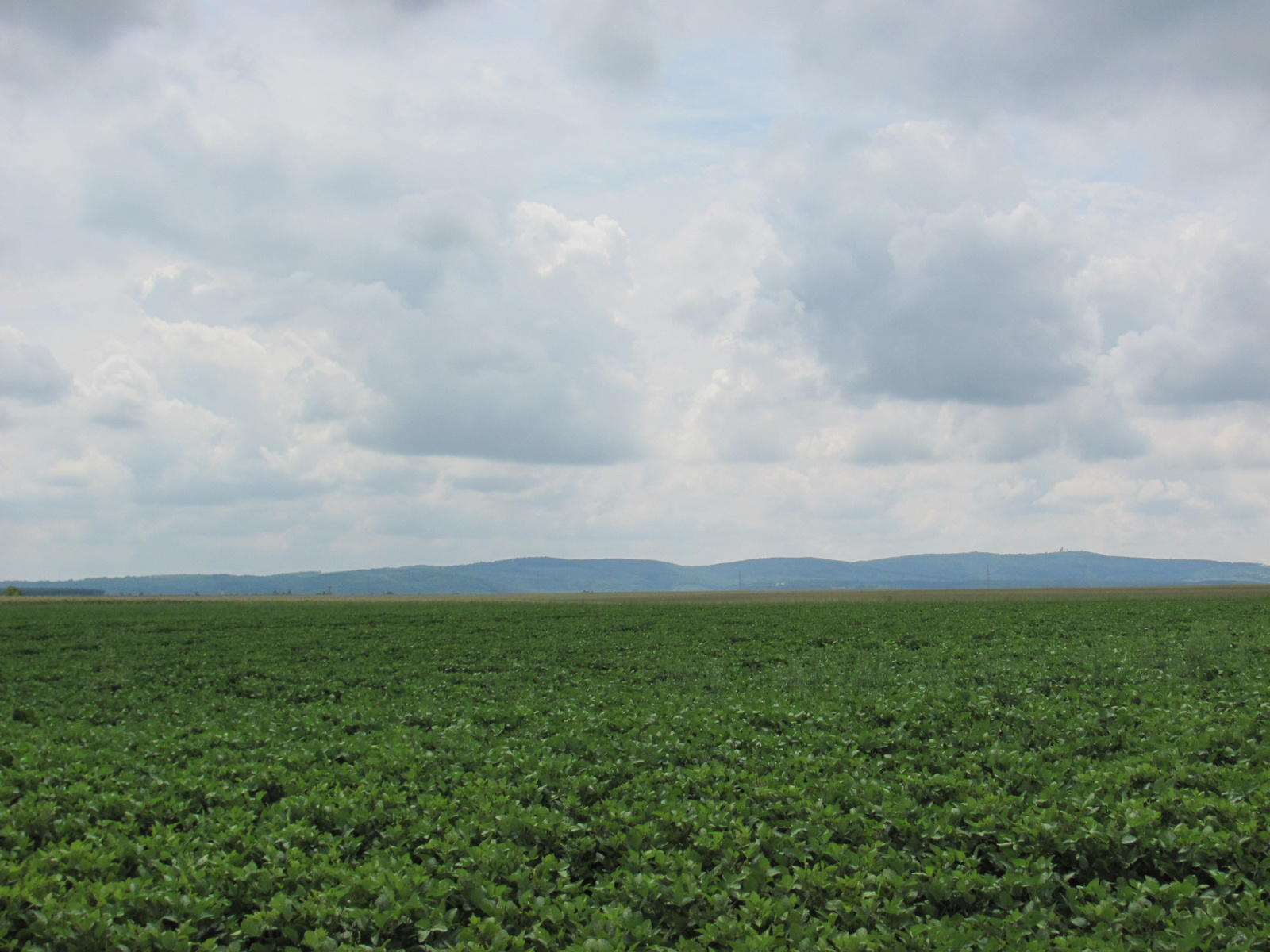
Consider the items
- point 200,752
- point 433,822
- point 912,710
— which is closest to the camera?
point 433,822

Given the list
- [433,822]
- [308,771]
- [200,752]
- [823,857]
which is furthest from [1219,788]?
[200,752]

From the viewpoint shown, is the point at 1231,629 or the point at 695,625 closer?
the point at 1231,629

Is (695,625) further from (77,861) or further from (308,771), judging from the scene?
(77,861)

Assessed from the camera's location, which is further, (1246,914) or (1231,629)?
(1231,629)

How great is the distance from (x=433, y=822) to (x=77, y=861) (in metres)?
3.57

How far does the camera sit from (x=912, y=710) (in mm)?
14742

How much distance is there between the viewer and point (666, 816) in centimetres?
919

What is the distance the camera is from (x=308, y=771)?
38.4 feet

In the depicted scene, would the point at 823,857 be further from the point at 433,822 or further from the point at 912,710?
the point at 912,710

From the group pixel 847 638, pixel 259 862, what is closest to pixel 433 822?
pixel 259 862

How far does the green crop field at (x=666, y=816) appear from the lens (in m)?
7.00

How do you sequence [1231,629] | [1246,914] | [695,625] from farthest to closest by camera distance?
[695,625] → [1231,629] → [1246,914]

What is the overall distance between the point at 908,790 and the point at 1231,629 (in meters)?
28.9

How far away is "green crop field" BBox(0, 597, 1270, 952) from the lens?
276 inches
